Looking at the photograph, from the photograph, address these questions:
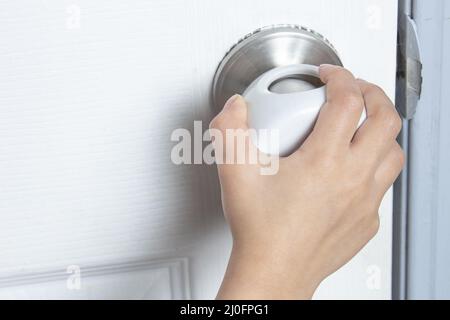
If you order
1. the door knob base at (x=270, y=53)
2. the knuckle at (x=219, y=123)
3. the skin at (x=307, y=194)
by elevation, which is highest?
the door knob base at (x=270, y=53)

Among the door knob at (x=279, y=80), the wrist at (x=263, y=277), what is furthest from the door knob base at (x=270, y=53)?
the wrist at (x=263, y=277)

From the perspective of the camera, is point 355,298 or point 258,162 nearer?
point 258,162

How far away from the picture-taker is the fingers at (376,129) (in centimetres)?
30

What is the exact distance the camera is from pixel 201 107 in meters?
0.36

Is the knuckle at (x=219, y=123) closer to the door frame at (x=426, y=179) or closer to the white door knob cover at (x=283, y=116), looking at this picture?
the white door knob cover at (x=283, y=116)

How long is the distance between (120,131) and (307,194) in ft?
0.42

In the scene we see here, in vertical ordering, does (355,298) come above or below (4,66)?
below

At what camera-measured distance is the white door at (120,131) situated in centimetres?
34

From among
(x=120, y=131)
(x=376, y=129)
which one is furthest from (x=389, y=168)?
(x=120, y=131)

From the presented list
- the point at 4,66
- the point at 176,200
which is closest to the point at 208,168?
the point at 176,200

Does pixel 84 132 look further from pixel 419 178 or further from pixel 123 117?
pixel 419 178
